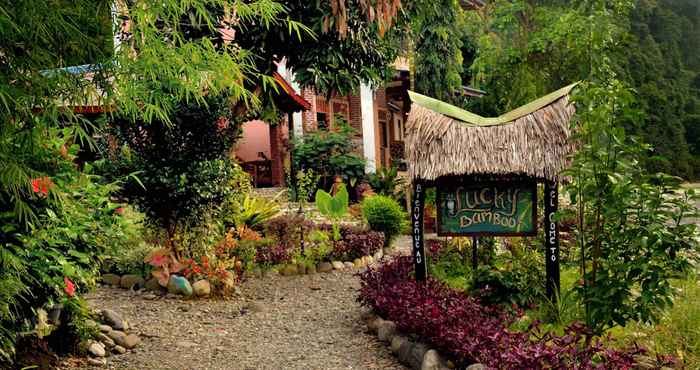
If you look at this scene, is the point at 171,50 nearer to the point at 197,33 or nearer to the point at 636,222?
the point at 636,222

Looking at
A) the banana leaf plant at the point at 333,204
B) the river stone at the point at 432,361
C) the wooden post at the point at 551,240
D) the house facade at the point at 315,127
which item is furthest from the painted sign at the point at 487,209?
the house facade at the point at 315,127

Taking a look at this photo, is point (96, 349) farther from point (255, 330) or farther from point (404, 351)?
point (404, 351)

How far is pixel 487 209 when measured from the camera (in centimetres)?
670

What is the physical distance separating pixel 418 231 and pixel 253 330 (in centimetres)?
191

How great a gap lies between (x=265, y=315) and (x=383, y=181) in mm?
9957

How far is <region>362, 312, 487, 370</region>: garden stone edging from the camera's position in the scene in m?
4.80

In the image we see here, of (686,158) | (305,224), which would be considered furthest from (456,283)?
(686,158)

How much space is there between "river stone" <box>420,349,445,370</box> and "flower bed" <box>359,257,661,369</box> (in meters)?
0.08

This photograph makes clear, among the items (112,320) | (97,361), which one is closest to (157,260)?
(112,320)

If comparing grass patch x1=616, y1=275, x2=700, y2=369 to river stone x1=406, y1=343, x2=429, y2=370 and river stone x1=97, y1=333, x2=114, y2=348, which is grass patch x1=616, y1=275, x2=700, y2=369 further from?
river stone x1=97, y1=333, x2=114, y2=348

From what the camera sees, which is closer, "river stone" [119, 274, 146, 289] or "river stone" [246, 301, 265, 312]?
"river stone" [246, 301, 265, 312]

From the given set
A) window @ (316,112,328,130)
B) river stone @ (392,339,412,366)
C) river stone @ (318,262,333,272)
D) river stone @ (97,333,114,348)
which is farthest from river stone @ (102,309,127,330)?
window @ (316,112,328,130)

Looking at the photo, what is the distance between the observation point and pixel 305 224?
10.6 meters

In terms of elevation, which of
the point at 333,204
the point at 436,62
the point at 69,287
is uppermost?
the point at 436,62
